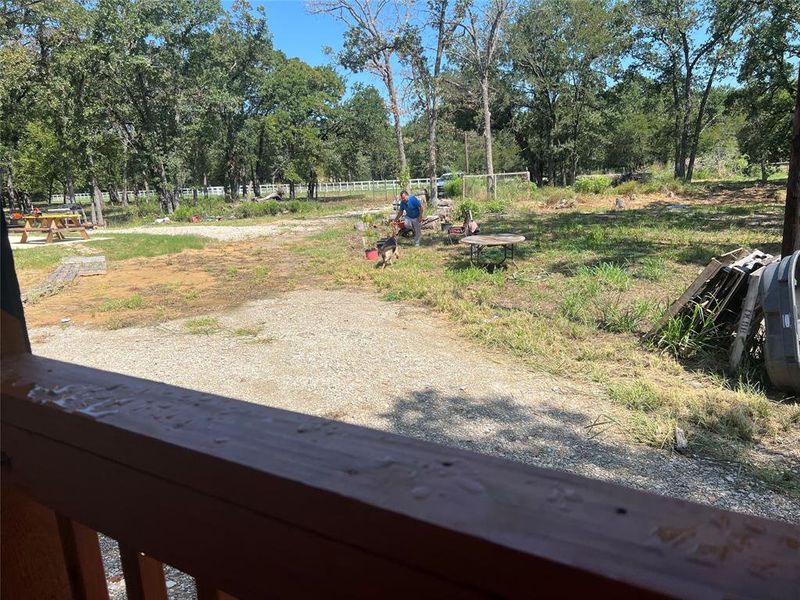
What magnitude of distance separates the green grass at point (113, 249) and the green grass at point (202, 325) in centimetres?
755

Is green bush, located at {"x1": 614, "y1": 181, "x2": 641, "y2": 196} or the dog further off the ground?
green bush, located at {"x1": 614, "y1": 181, "x2": 641, "y2": 196}

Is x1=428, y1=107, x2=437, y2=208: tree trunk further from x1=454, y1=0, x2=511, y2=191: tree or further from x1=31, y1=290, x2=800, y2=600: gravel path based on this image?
x1=31, y1=290, x2=800, y2=600: gravel path

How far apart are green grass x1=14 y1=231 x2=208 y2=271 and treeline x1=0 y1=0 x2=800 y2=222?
1082 cm

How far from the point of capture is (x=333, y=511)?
1.98ft

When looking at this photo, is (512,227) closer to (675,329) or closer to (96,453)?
(675,329)

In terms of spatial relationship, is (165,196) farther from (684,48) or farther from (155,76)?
(684,48)

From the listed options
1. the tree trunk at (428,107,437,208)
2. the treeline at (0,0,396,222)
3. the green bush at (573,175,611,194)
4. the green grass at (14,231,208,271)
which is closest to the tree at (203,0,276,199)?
the treeline at (0,0,396,222)

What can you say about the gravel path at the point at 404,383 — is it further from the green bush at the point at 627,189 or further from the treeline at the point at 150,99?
the treeline at the point at 150,99

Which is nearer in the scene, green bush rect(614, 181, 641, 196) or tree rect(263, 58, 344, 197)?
green bush rect(614, 181, 641, 196)

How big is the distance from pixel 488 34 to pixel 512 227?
713 inches

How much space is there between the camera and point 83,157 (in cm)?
2677

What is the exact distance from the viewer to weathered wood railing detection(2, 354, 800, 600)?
466 millimetres

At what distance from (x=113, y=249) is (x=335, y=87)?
1289 inches

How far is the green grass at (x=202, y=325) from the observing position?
741cm
